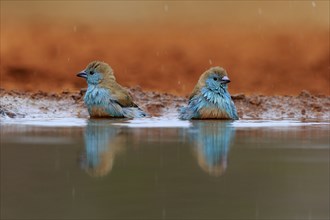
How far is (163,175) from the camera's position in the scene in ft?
17.0

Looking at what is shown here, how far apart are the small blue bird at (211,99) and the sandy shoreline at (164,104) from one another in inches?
62.7

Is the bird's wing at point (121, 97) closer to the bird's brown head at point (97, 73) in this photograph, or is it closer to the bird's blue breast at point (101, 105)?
the bird's blue breast at point (101, 105)

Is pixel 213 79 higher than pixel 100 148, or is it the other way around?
pixel 213 79

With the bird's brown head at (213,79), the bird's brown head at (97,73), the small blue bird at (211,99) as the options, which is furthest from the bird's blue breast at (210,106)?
the bird's brown head at (97,73)

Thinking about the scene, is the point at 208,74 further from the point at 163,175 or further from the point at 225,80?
the point at 163,175

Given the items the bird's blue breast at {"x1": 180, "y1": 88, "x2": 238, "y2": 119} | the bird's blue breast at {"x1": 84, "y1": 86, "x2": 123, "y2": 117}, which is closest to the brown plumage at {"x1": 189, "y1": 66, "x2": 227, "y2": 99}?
the bird's blue breast at {"x1": 180, "y1": 88, "x2": 238, "y2": 119}

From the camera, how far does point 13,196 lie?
4.47 meters

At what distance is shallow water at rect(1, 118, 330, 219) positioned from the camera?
13.6ft

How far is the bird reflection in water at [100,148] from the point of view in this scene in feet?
17.9

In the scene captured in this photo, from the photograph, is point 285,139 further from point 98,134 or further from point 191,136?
point 98,134

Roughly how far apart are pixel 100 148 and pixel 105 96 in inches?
183

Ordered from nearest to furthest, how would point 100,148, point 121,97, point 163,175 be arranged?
point 163,175 → point 100,148 → point 121,97

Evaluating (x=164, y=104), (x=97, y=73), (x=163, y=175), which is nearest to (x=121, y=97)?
(x=97, y=73)

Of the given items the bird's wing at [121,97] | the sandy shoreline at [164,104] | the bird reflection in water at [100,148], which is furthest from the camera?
the sandy shoreline at [164,104]
